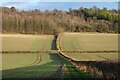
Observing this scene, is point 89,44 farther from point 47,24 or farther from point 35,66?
point 35,66

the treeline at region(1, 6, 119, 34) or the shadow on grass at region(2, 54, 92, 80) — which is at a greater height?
the treeline at region(1, 6, 119, 34)

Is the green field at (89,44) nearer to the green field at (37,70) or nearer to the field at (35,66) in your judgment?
the field at (35,66)

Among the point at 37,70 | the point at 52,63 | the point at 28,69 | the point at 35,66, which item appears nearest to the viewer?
the point at 37,70

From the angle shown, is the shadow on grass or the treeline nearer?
the shadow on grass

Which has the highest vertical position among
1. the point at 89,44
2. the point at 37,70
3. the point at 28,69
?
the point at 89,44

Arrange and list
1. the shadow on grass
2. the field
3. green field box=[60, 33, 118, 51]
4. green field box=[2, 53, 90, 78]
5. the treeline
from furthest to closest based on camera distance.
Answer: the treeline → green field box=[60, 33, 118, 51] → the field → green field box=[2, 53, 90, 78] → the shadow on grass

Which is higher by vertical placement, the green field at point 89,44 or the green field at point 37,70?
the green field at point 89,44

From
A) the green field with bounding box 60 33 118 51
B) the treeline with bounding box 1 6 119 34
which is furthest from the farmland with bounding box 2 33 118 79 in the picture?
the treeline with bounding box 1 6 119 34

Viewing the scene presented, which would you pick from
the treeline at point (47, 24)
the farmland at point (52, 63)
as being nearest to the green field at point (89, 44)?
the farmland at point (52, 63)

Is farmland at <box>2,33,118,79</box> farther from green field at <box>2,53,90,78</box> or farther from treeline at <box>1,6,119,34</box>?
treeline at <box>1,6,119,34</box>

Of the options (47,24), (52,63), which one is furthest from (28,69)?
(47,24)

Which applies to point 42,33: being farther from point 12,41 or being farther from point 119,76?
point 119,76
